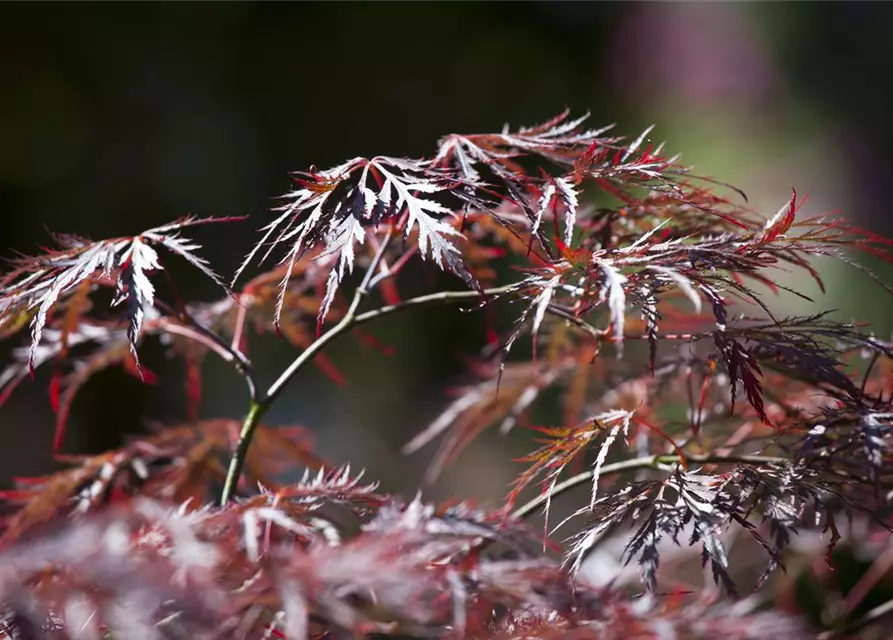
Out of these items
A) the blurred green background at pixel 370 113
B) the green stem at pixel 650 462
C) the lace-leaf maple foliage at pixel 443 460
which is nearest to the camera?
the lace-leaf maple foliage at pixel 443 460

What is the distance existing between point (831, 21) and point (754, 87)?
0.33 meters

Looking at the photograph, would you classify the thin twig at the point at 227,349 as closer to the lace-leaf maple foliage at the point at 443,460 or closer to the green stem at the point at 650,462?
the lace-leaf maple foliage at the point at 443,460

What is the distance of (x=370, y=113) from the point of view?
3094 millimetres

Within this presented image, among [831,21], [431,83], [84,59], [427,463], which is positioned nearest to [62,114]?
[84,59]

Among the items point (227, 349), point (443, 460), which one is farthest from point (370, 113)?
point (227, 349)

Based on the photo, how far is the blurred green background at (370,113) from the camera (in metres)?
2.65

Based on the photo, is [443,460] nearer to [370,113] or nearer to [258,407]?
[258,407]

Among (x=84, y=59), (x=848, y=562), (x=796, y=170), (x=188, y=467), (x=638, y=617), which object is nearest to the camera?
(x=638, y=617)

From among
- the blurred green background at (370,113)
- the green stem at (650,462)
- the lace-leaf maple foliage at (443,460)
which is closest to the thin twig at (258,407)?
the lace-leaf maple foliage at (443,460)

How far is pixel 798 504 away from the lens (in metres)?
0.55

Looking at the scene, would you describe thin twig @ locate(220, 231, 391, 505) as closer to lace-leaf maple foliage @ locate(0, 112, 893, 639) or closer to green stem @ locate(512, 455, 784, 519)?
lace-leaf maple foliage @ locate(0, 112, 893, 639)

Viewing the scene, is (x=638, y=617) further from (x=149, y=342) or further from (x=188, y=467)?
(x=149, y=342)

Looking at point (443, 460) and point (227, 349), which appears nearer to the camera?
point (227, 349)

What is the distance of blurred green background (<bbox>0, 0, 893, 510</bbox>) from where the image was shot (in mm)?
2646
